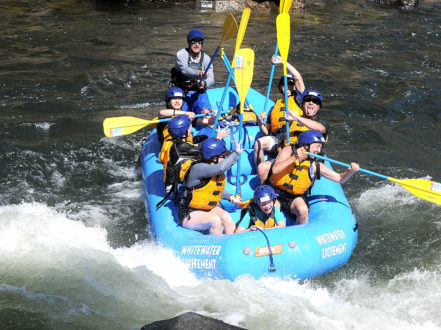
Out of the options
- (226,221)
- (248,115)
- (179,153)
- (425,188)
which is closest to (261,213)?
Result: (226,221)

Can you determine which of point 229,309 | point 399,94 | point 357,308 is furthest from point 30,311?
point 399,94

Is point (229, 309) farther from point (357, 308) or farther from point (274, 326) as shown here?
point (357, 308)

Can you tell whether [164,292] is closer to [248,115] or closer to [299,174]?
[299,174]

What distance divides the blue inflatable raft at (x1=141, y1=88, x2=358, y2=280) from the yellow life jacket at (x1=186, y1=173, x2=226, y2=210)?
0.25 m

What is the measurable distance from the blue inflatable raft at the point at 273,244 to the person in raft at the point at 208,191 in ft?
0.40

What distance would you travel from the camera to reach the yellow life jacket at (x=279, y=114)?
5.86 m

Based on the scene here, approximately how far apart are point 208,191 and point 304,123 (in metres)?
1.26

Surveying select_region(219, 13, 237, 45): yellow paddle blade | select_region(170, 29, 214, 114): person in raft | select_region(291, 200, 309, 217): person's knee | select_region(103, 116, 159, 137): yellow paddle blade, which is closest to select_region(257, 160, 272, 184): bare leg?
select_region(291, 200, 309, 217): person's knee

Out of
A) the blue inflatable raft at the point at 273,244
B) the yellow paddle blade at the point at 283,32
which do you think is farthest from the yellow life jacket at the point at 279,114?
the blue inflatable raft at the point at 273,244

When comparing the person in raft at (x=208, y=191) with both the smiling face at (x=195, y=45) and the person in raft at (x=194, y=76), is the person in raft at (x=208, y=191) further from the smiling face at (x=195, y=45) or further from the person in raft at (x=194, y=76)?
the smiling face at (x=195, y=45)

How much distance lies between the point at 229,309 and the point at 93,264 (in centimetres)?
138

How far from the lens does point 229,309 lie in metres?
4.53

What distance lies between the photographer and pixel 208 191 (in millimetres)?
4883

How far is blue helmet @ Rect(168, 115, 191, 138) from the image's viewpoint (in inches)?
210
